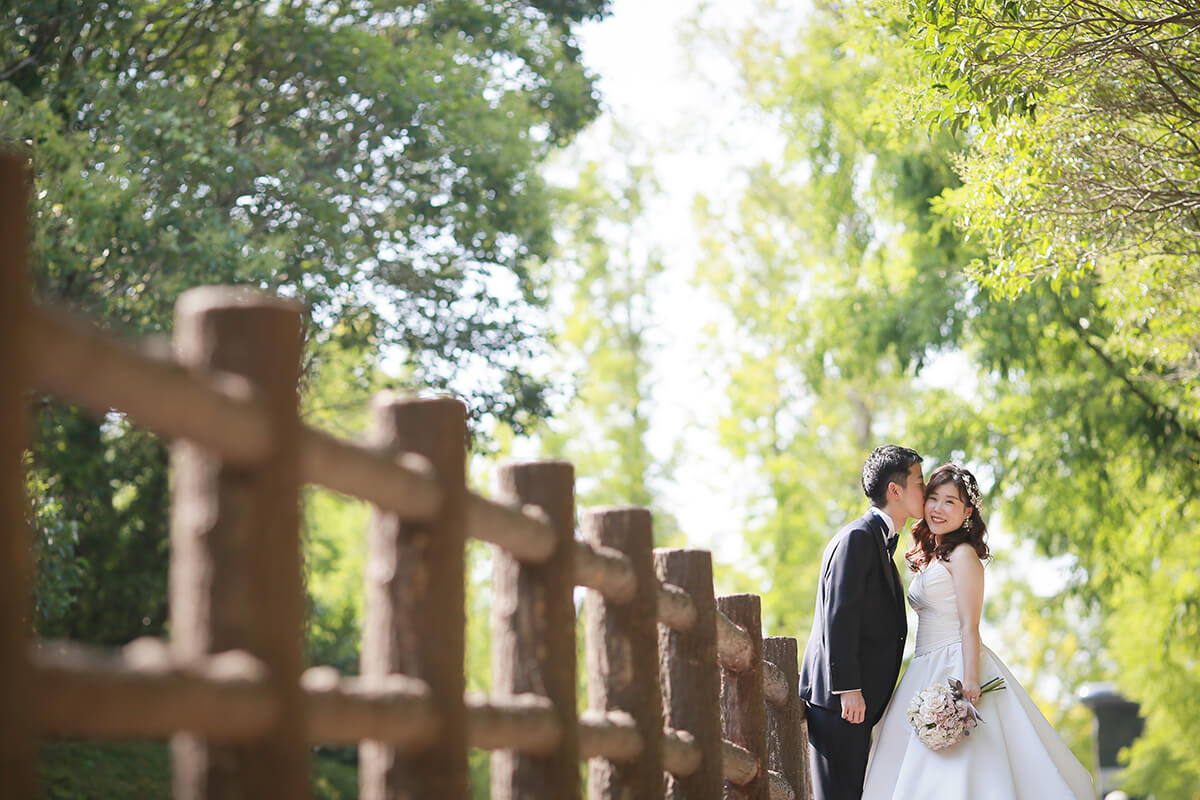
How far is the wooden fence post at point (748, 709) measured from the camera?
4.86 meters

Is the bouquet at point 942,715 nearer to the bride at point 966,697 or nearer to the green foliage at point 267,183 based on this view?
the bride at point 966,697

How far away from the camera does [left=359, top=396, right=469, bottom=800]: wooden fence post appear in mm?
2443

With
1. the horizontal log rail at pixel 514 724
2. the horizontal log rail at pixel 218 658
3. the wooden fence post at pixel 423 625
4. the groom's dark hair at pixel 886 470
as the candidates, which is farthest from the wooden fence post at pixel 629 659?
the groom's dark hair at pixel 886 470

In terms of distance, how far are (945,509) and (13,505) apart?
488cm

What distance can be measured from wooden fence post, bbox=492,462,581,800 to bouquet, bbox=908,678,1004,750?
276 centimetres

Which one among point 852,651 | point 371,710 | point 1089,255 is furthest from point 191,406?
point 1089,255

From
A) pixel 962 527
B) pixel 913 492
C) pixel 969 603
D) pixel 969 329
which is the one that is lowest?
pixel 969 603

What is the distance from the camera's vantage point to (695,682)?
407 cm

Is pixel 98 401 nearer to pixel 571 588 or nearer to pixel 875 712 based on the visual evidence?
pixel 571 588

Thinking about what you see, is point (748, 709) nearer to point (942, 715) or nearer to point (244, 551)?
point (942, 715)

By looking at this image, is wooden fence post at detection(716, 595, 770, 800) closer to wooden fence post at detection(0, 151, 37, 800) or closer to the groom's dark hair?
the groom's dark hair

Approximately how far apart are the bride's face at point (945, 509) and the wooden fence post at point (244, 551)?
4357 millimetres

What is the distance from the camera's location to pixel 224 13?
1381 centimetres

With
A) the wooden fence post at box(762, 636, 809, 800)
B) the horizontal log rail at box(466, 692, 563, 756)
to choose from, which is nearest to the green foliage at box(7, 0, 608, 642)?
the wooden fence post at box(762, 636, 809, 800)
